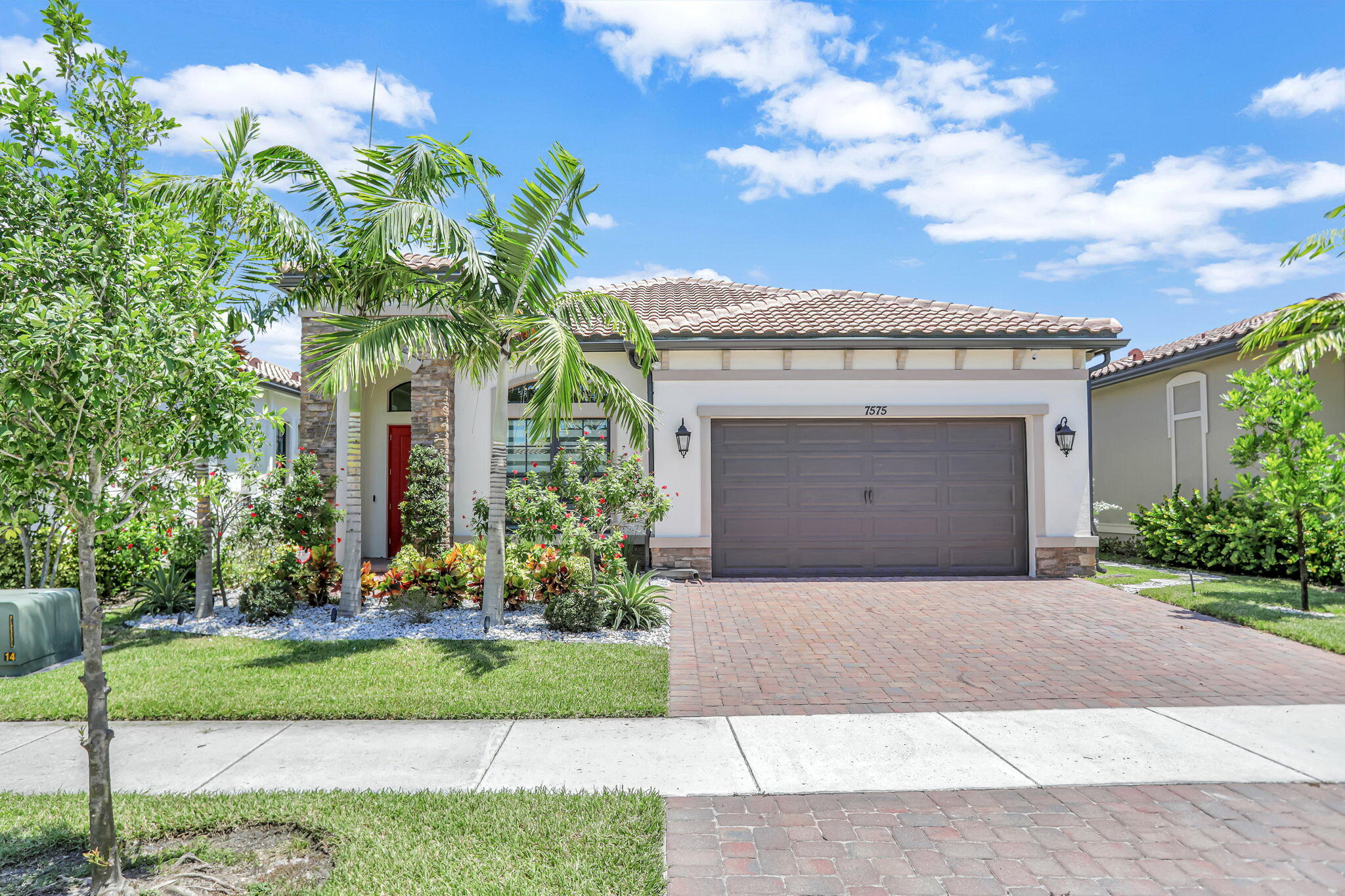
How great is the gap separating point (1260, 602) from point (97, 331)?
1243 cm

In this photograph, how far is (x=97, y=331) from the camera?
267cm

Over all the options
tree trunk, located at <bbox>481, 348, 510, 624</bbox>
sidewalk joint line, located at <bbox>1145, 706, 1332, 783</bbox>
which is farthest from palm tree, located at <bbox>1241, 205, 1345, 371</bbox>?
tree trunk, located at <bbox>481, 348, 510, 624</bbox>

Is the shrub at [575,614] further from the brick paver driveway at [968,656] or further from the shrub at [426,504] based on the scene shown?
the shrub at [426,504]

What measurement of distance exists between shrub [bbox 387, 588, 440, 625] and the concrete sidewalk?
10.1 ft

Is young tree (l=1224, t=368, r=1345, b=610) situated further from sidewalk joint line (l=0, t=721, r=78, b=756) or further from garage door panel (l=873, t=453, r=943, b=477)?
sidewalk joint line (l=0, t=721, r=78, b=756)

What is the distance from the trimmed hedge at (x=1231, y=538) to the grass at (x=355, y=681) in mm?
9369

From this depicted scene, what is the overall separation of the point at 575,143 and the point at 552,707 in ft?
19.2

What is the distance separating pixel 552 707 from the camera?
5.28 m

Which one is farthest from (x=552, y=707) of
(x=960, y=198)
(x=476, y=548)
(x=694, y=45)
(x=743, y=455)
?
(x=960, y=198)

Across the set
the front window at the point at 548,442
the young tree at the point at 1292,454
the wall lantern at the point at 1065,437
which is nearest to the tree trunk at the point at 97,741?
the front window at the point at 548,442

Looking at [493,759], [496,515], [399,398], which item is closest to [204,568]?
[496,515]

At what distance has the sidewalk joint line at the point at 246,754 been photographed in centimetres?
402

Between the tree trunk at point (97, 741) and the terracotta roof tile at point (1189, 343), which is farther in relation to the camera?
the terracotta roof tile at point (1189, 343)

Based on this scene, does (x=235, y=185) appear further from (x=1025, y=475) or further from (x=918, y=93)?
(x=1025, y=475)
